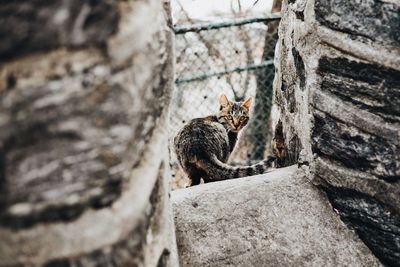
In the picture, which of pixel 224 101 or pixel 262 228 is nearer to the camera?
pixel 262 228

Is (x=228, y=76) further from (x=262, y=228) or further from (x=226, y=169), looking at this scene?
(x=262, y=228)

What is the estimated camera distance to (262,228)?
5.23ft

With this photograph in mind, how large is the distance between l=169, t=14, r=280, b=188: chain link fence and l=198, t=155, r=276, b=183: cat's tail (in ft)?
4.30

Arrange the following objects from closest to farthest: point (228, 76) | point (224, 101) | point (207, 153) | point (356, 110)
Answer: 1. point (356, 110)
2. point (207, 153)
3. point (224, 101)
4. point (228, 76)

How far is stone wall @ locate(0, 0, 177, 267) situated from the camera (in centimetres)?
77

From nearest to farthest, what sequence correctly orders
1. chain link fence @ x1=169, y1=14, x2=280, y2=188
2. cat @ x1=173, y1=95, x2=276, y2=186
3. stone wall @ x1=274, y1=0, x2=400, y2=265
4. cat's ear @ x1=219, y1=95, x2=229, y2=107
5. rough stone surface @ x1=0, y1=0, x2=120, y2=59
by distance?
rough stone surface @ x1=0, y1=0, x2=120, y2=59
stone wall @ x1=274, y1=0, x2=400, y2=265
cat @ x1=173, y1=95, x2=276, y2=186
cat's ear @ x1=219, y1=95, x2=229, y2=107
chain link fence @ x1=169, y1=14, x2=280, y2=188

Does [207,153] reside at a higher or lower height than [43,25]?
lower

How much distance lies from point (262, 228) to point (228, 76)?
318 centimetres

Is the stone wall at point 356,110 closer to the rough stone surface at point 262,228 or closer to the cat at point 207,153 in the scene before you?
the rough stone surface at point 262,228

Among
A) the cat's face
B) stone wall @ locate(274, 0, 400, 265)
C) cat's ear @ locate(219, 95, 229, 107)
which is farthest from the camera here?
cat's ear @ locate(219, 95, 229, 107)

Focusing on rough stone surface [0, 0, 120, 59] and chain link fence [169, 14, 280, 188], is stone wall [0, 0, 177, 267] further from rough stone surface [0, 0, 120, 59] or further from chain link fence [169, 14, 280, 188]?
chain link fence [169, 14, 280, 188]

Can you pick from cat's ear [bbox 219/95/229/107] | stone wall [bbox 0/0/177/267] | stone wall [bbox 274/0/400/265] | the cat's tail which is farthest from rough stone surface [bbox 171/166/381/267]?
cat's ear [bbox 219/95/229/107]

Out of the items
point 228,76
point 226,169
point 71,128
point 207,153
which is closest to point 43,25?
point 71,128

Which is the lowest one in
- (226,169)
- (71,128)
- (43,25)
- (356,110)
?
(226,169)
